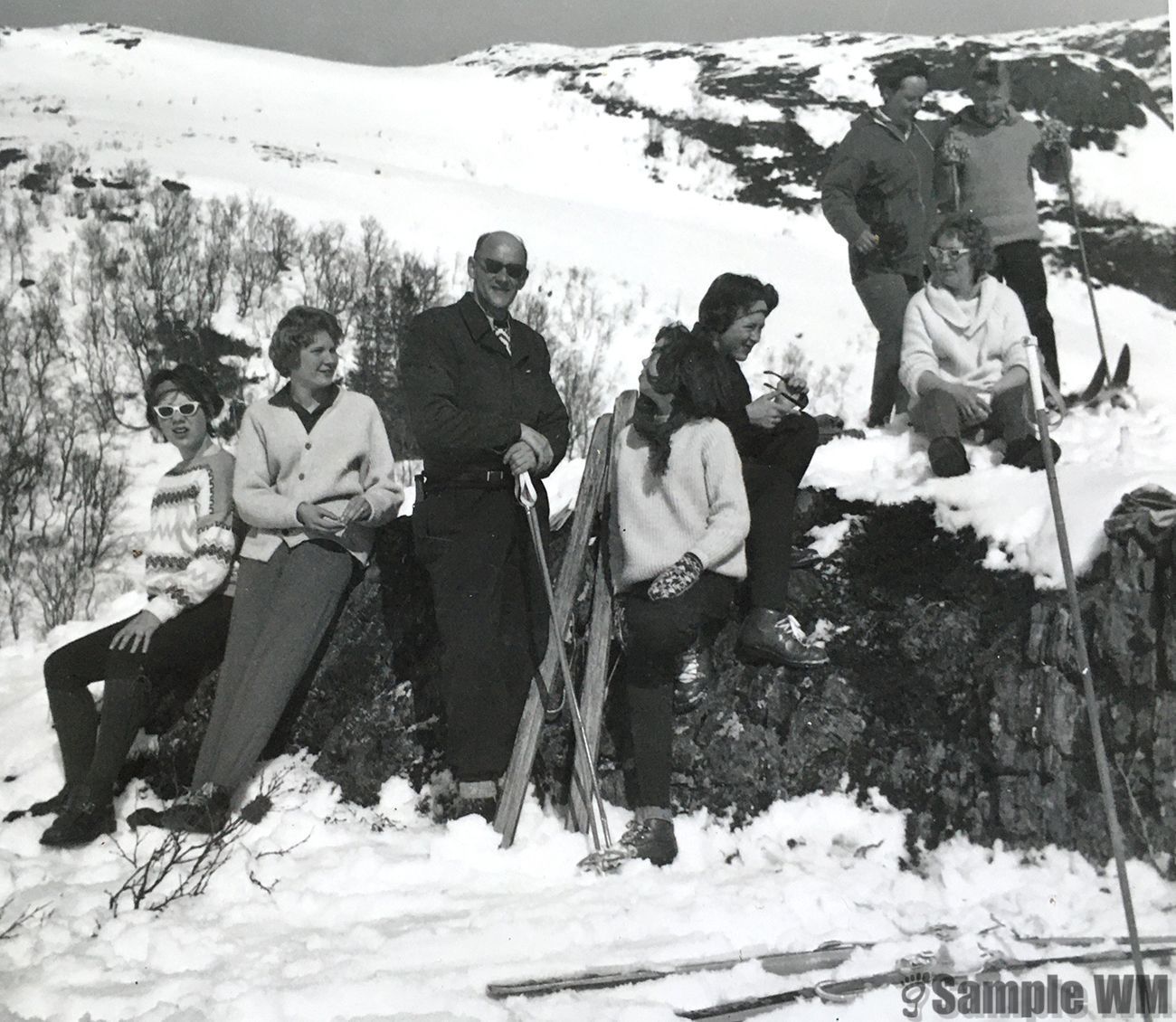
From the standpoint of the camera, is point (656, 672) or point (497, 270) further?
point (497, 270)

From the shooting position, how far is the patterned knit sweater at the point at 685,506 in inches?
119

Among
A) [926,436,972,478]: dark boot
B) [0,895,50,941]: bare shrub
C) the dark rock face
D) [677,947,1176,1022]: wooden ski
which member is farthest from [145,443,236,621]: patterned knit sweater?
[926,436,972,478]: dark boot

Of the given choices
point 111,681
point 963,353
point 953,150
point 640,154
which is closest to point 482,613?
point 111,681

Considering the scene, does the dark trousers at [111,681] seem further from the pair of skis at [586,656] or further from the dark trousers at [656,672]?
the dark trousers at [656,672]

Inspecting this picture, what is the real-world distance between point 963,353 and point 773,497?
1.08 meters

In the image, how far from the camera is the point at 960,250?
375 centimetres

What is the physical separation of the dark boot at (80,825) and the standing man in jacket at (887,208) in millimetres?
3176

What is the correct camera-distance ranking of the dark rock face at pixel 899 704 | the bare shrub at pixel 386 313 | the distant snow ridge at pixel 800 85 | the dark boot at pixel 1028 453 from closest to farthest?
the dark rock face at pixel 899 704
the dark boot at pixel 1028 453
the distant snow ridge at pixel 800 85
the bare shrub at pixel 386 313

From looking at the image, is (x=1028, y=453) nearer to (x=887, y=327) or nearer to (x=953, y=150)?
(x=887, y=327)

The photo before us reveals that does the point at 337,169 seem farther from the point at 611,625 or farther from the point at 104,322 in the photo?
the point at 611,625

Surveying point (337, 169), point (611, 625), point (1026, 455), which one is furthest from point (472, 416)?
point (337, 169)

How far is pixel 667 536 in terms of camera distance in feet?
10.1

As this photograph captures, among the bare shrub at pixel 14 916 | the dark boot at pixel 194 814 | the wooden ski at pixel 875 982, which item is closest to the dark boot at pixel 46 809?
the dark boot at pixel 194 814

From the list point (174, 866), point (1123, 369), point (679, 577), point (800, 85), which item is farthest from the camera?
point (800, 85)
